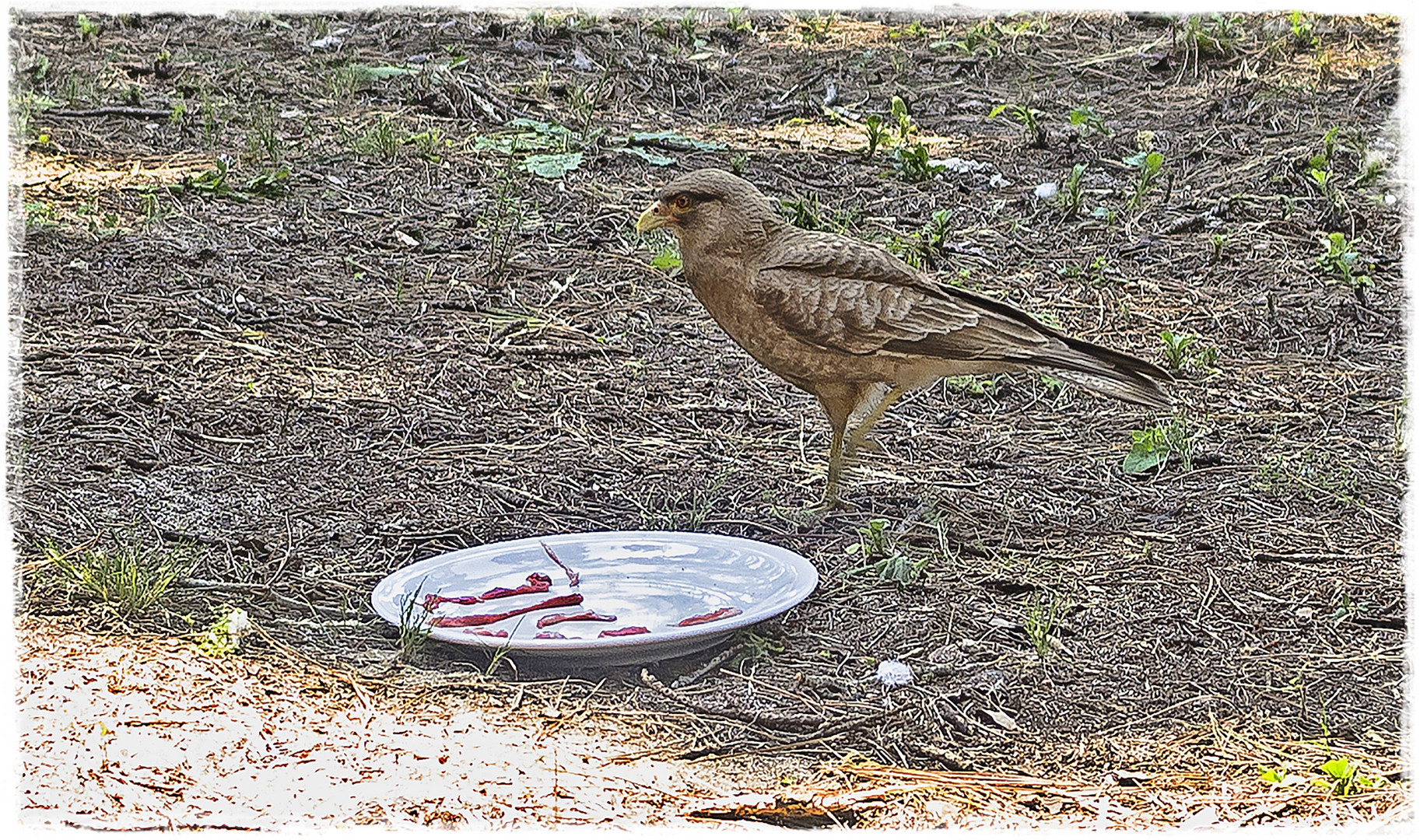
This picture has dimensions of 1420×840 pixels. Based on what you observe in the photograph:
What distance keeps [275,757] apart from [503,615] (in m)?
0.81

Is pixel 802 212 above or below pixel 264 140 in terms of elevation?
below

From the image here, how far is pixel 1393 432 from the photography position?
560cm

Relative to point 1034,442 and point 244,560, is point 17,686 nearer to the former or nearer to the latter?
point 244,560

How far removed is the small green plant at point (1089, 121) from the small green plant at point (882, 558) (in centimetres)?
434

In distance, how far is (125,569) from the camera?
4133mm

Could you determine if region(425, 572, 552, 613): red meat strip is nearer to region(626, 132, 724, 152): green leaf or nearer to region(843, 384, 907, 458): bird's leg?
region(843, 384, 907, 458): bird's leg

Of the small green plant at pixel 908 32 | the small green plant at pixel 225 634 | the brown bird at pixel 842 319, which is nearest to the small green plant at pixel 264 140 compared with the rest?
the brown bird at pixel 842 319

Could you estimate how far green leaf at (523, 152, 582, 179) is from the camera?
26.0 feet

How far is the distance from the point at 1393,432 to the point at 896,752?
2.98m

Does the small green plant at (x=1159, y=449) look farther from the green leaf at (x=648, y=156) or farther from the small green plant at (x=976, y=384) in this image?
the green leaf at (x=648, y=156)

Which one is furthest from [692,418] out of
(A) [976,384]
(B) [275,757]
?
(B) [275,757]

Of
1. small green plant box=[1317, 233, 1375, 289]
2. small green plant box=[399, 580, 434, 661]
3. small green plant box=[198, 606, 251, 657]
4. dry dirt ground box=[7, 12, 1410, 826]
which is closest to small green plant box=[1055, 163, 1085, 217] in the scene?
dry dirt ground box=[7, 12, 1410, 826]

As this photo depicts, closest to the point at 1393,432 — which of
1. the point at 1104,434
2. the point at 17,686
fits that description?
the point at 1104,434

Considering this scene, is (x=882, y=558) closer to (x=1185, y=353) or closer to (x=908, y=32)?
(x=1185, y=353)
